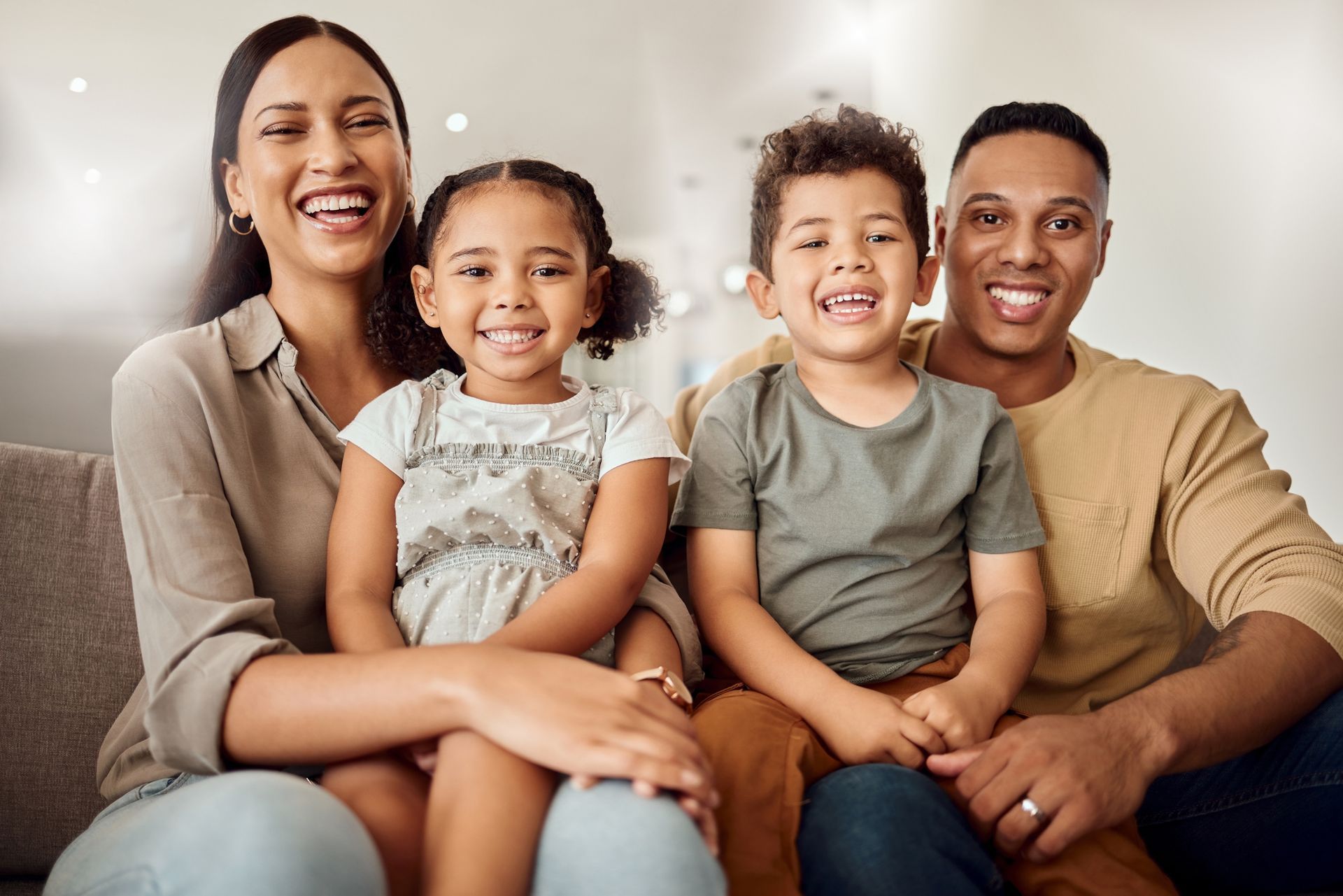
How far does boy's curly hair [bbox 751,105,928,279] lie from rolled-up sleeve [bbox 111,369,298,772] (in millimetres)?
905

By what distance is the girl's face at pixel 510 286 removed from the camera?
54.5 inches

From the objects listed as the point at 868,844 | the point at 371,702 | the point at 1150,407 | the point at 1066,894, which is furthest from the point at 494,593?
the point at 1150,407

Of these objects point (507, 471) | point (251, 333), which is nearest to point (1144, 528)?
point (507, 471)

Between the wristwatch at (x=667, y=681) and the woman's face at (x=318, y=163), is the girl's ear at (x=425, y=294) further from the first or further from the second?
the wristwatch at (x=667, y=681)

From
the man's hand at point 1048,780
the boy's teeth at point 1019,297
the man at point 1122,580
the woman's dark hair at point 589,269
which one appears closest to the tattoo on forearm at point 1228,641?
the man at point 1122,580

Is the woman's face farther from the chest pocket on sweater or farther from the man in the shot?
the chest pocket on sweater

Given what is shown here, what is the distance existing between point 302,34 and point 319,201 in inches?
10.9

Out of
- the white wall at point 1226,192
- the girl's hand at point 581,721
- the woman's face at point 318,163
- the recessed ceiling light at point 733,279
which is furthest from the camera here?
the recessed ceiling light at point 733,279

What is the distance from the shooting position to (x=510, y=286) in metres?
1.37

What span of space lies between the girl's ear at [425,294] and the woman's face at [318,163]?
0.09 metres

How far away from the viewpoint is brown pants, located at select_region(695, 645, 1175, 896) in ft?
3.59

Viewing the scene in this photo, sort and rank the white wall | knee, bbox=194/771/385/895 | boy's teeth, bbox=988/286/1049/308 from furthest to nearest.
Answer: the white wall → boy's teeth, bbox=988/286/1049/308 → knee, bbox=194/771/385/895

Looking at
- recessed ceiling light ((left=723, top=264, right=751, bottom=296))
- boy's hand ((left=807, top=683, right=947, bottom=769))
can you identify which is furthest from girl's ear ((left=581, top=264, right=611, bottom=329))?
recessed ceiling light ((left=723, top=264, right=751, bottom=296))

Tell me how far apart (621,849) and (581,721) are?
0.14 metres
